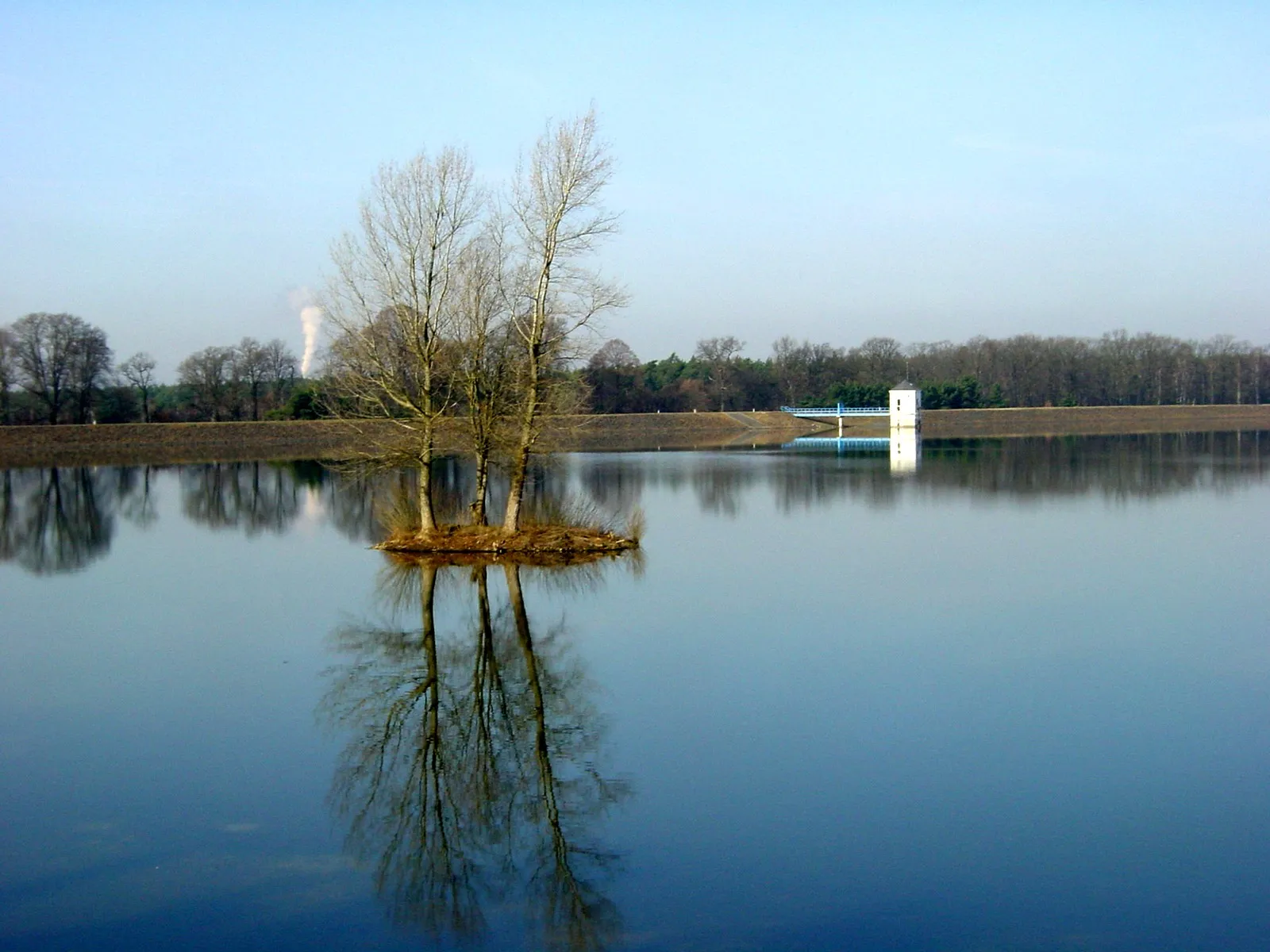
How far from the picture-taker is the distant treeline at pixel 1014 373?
81.2m

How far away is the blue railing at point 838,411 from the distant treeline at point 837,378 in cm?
174

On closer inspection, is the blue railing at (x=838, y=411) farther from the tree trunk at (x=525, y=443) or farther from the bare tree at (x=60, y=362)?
the tree trunk at (x=525, y=443)

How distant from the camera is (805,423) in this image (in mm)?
69562

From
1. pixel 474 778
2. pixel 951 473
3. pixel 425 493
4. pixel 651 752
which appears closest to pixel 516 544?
pixel 425 493

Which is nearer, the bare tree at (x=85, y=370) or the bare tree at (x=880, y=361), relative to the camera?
the bare tree at (x=85, y=370)

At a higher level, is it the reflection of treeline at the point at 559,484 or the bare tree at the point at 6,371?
the bare tree at the point at 6,371

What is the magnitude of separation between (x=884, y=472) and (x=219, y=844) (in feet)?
94.8

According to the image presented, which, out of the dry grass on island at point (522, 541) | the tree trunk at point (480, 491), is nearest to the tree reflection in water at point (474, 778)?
the dry grass on island at point (522, 541)

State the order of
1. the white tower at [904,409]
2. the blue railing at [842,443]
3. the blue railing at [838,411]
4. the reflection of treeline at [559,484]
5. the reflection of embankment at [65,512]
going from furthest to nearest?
1. the blue railing at [838,411]
2. the white tower at [904,409]
3. the blue railing at [842,443]
4. the reflection of treeline at [559,484]
5. the reflection of embankment at [65,512]

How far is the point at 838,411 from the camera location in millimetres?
68750

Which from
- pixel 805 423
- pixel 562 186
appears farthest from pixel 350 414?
pixel 805 423

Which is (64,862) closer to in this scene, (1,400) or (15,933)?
(15,933)

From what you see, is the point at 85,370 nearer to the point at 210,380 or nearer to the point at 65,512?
the point at 210,380

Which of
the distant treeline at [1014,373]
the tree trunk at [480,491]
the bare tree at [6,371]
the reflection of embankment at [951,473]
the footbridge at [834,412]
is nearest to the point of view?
the tree trunk at [480,491]
